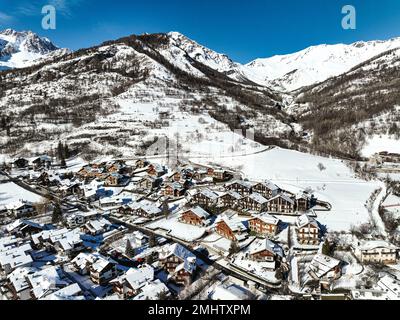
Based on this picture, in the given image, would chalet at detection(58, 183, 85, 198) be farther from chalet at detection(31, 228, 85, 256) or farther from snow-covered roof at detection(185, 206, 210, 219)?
snow-covered roof at detection(185, 206, 210, 219)

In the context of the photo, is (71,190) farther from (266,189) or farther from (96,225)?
(266,189)

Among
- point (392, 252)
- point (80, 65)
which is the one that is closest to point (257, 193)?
point (392, 252)

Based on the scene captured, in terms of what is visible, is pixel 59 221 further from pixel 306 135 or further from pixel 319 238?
pixel 306 135

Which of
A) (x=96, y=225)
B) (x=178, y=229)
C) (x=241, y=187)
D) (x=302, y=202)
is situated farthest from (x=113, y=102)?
(x=302, y=202)

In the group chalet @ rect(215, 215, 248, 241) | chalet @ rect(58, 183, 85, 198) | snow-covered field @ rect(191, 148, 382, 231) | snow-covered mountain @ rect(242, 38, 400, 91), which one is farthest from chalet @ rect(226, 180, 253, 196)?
snow-covered mountain @ rect(242, 38, 400, 91)

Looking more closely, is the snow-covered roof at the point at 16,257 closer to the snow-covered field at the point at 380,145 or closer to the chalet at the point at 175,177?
the chalet at the point at 175,177

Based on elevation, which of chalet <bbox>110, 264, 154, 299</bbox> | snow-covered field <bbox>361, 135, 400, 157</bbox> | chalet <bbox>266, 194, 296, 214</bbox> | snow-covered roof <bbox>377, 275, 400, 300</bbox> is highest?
snow-covered field <bbox>361, 135, 400, 157</bbox>
